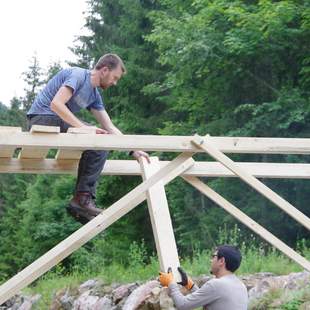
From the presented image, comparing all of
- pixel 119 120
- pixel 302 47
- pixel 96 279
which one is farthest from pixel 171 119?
pixel 96 279

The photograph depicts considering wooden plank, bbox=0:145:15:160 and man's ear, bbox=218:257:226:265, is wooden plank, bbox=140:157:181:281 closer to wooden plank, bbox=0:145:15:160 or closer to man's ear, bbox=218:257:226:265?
man's ear, bbox=218:257:226:265

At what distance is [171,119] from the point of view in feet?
65.2

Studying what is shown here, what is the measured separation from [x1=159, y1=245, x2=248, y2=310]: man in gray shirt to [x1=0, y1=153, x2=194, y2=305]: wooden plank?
0.65 metres

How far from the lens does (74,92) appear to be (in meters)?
5.25

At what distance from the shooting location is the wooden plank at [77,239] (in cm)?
471

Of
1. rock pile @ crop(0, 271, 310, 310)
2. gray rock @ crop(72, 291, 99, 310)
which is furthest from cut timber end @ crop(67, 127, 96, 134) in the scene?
gray rock @ crop(72, 291, 99, 310)

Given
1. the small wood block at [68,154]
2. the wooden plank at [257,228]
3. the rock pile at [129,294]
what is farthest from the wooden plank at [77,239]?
the rock pile at [129,294]

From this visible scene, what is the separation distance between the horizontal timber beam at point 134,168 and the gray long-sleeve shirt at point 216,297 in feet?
4.70

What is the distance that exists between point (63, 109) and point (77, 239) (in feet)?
3.03

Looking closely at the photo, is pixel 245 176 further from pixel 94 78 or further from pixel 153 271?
pixel 153 271

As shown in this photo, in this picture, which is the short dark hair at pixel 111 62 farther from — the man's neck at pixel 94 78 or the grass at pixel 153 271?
the grass at pixel 153 271

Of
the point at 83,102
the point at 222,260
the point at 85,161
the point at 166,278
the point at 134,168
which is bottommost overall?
the point at 166,278

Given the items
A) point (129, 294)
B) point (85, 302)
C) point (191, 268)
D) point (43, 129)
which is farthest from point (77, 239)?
point (85, 302)

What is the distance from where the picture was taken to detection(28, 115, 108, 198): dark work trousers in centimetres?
537
